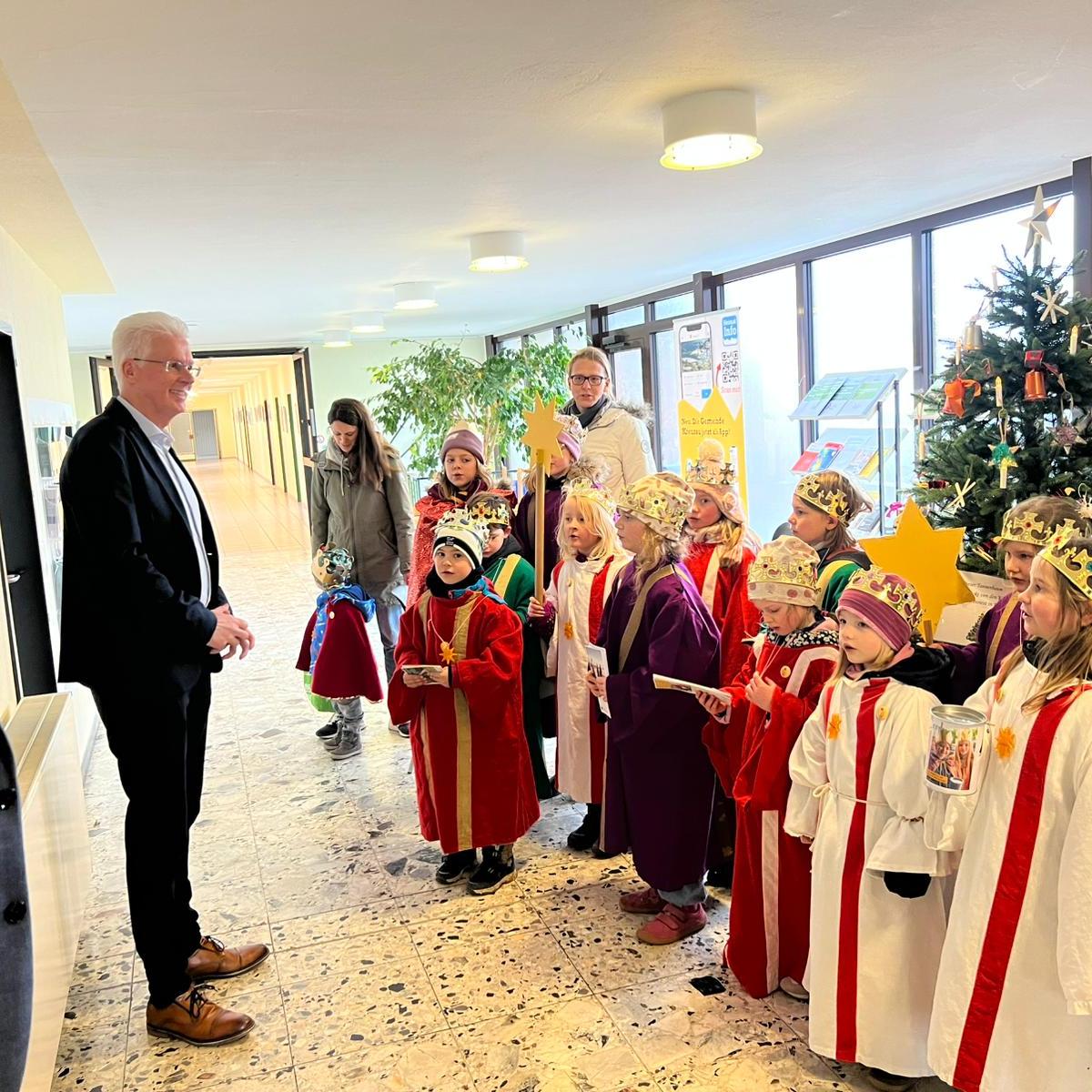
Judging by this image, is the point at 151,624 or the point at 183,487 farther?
the point at 183,487

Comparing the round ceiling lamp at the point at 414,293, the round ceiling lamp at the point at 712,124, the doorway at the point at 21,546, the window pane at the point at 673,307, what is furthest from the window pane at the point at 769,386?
the doorway at the point at 21,546

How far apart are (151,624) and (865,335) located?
508cm

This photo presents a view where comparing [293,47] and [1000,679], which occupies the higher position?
[293,47]

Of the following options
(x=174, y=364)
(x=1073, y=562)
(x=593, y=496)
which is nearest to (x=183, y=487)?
(x=174, y=364)

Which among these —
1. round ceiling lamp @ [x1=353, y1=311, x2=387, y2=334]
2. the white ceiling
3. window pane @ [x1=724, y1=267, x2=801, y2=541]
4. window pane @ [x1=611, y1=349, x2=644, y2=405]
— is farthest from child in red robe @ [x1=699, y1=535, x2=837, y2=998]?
round ceiling lamp @ [x1=353, y1=311, x2=387, y2=334]

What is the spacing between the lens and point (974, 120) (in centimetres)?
334

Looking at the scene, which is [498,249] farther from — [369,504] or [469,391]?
[469,391]

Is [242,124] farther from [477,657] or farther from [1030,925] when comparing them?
[1030,925]

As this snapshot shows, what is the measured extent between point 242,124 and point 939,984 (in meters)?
2.97

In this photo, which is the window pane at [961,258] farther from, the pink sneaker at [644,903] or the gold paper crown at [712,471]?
the pink sneaker at [644,903]

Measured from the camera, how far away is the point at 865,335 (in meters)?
5.98

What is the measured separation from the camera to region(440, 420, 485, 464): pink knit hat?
3693 millimetres

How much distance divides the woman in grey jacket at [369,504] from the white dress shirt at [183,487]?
1.73 metres

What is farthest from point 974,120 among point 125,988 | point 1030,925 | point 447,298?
point 447,298
